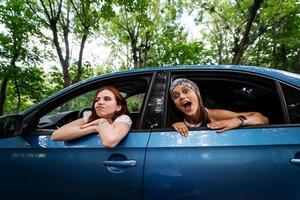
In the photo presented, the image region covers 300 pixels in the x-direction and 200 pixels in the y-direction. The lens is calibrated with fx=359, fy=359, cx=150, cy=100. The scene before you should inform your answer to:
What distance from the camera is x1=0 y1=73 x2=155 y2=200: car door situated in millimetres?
2422

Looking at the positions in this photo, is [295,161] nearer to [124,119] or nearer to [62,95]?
[124,119]

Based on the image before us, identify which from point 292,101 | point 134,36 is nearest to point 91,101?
point 292,101

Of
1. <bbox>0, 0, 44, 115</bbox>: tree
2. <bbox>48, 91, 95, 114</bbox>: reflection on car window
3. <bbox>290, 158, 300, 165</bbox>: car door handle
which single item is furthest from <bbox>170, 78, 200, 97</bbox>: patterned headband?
<bbox>0, 0, 44, 115</bbox>: tree

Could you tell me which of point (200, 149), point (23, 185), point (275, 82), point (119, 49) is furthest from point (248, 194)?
point (119, 49)

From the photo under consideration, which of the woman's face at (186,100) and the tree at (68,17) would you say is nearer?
the woman's face at (186,100)

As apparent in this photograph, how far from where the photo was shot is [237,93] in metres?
2.87

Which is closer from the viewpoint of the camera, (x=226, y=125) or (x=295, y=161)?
(x=295, y=161)

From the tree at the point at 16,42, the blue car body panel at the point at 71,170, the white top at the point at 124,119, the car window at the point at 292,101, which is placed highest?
the tree at the point at 16,42

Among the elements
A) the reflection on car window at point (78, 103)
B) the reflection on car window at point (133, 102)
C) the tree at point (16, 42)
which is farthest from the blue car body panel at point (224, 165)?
the tree at point (16, 42)

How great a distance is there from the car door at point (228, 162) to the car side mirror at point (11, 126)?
1.15 meters

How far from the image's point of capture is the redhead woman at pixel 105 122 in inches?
98.4

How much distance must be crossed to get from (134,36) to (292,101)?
24.0 meters

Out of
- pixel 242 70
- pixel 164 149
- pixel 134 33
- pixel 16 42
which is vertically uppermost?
pixel 134 33

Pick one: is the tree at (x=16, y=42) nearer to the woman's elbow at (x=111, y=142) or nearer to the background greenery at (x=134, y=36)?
the background greenery at (x=134, y=36)
